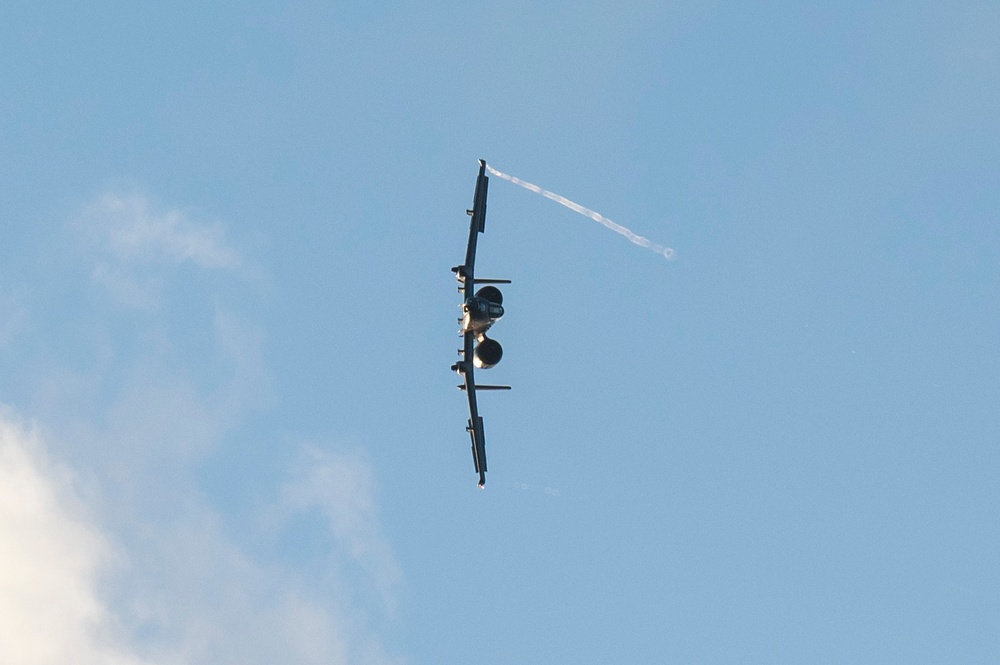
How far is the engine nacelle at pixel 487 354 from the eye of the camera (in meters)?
122

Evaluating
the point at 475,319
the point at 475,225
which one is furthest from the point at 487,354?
the point at 475,225

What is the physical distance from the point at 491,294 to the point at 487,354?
600cm

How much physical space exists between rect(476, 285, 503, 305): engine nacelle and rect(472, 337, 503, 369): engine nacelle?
3931mm

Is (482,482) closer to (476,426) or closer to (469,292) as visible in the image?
(476,426)

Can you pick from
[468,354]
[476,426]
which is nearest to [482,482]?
[476,426]

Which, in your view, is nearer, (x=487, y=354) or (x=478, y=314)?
(x=478, y=314)

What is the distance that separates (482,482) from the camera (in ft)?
413

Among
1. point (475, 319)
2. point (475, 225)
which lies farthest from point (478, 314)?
point (475, 225)

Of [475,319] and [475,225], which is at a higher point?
[475,225]

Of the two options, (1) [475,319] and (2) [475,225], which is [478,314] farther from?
(2) [475,225]

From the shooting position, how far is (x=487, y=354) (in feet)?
399

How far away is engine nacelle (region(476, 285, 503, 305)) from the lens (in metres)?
122

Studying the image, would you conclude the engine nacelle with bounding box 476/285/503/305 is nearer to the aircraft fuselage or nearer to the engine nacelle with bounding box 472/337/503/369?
the aircraft fuselage

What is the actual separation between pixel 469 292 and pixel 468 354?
606 centimetres
